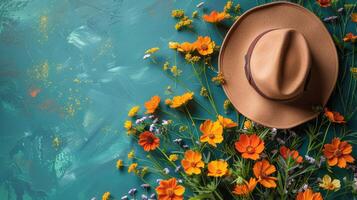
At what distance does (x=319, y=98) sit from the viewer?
166cm

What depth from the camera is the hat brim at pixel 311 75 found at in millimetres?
1658

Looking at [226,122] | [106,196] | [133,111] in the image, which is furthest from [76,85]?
[226,122]

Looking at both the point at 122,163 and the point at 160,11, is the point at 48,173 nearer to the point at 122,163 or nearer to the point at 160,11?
the point at 122,163

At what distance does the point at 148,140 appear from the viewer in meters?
1.84

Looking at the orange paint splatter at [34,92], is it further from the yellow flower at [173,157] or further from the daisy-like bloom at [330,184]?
the daisy-like bloom at [330,184]

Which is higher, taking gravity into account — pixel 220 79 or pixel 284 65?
pixel 284 65

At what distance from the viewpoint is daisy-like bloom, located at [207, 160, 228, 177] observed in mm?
1640

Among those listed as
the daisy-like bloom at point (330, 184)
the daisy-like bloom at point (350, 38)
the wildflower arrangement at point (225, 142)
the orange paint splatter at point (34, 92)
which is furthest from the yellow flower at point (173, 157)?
the daisy-like bloom at point (350, 38)

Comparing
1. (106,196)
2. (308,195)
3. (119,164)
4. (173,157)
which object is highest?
(308,195)

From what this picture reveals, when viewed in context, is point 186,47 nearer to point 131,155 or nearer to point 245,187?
point 131,155

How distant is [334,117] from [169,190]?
29.8 inches

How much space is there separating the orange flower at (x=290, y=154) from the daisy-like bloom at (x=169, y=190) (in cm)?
45

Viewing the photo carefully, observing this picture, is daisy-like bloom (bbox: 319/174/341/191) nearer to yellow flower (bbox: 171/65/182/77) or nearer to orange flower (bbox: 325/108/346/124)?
orange flower (bbox: 325/108/346/124)

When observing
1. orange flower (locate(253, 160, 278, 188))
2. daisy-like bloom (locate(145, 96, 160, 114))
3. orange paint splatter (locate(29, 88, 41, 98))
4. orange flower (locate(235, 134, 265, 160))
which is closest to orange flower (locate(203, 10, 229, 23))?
daisy-like bloom (locate(145, 96, 160, 114))
